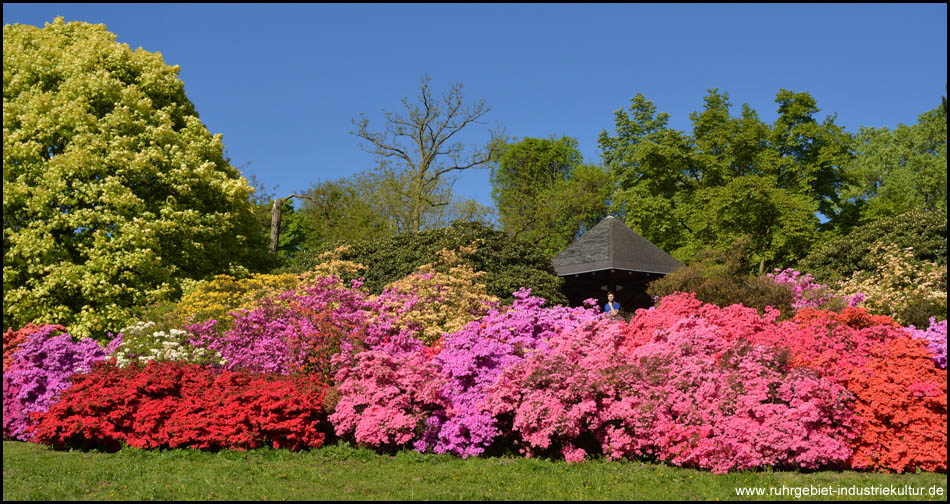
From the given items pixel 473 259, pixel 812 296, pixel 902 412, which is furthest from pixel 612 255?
pixel 902 412

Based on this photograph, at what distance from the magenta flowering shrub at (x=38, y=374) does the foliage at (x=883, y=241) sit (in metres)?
15.1

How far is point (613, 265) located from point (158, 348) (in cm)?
1251

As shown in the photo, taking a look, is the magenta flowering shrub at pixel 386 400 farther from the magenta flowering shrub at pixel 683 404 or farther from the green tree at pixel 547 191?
the green tree at pixel 547 191

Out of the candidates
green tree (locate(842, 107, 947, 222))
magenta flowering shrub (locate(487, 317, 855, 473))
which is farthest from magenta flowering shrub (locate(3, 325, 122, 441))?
green tree (locate(842, 107, 947, 222))

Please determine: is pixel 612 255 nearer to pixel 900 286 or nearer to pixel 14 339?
pixel 900 286

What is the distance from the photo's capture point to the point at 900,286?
40.4 feet

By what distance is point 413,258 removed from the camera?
49.8 ft

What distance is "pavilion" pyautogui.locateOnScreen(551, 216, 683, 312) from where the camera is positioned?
1973 centimetres

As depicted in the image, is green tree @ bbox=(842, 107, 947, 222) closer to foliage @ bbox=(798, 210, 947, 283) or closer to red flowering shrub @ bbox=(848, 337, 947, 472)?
foliage @ bbox=(798, 210, 947, 283)

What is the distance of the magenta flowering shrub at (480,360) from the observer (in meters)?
8.63

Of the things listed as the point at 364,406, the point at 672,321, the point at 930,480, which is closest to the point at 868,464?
the point at 930,480

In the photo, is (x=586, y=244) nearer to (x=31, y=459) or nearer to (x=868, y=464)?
(x=868, y=464)

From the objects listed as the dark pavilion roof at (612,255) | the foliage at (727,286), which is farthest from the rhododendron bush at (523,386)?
the dark pavilion roof at (612,255)

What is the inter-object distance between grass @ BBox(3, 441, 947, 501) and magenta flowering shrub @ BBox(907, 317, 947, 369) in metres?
1.80
